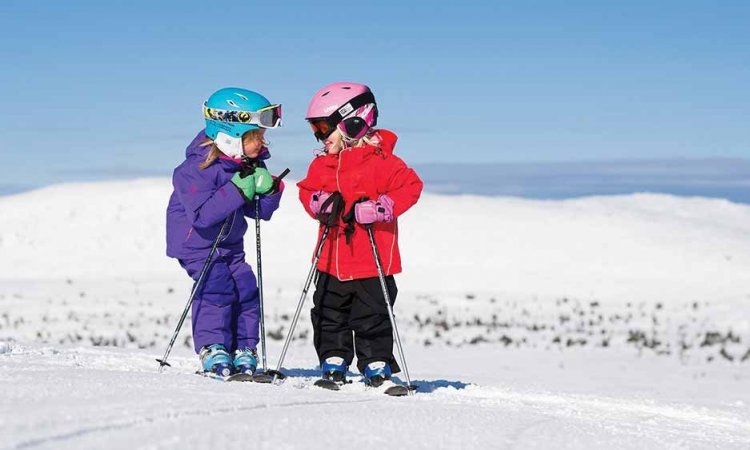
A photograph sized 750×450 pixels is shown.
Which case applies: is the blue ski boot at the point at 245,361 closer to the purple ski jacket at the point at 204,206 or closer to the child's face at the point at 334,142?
the purple ski jacket at the point at 204,206

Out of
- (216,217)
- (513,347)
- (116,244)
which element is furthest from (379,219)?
(116,244)

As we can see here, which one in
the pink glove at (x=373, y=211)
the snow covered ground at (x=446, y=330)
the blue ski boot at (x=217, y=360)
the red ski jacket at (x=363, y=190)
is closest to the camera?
the snow covered ground at (x=446, y=330)

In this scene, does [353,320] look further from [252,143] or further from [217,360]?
[252,143]

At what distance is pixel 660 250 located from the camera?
23969mm

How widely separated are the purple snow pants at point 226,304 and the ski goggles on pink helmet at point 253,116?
98cm

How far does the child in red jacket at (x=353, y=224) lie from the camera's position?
714cm

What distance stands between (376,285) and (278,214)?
19341 mm

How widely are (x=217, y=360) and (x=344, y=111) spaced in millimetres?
1947

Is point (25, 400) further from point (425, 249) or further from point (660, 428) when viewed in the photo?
point (425, 249)

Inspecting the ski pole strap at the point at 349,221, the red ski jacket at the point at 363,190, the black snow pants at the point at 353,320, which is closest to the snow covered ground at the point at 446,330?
the black snow pants at the point at 353,320

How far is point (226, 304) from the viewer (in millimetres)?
7469

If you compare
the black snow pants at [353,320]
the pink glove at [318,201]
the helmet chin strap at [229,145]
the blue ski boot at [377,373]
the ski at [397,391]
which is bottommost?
the ski at [397,391]

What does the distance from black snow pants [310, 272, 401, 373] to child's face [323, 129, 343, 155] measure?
2.86ft

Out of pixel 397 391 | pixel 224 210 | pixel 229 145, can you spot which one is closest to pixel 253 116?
pixel 229 145
